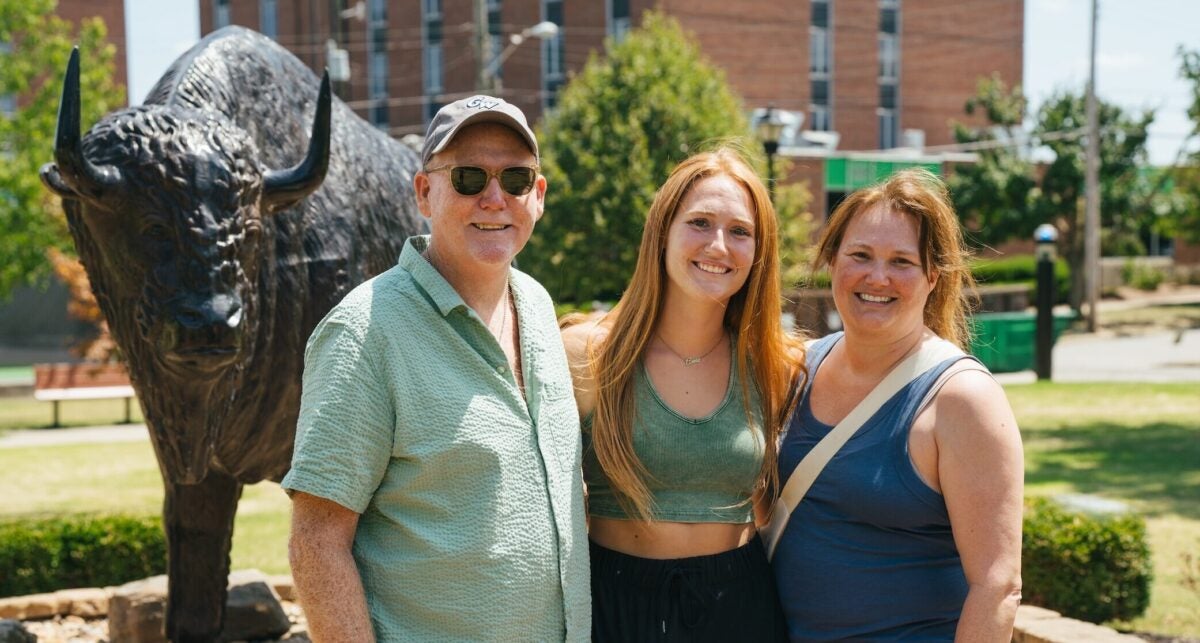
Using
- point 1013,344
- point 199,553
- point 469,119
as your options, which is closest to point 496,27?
point 1013,344

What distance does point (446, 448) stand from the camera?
2307 millimetres

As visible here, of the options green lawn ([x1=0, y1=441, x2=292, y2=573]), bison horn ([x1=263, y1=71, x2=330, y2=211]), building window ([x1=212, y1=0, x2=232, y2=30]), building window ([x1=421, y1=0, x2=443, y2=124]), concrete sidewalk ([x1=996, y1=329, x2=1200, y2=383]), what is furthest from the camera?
building window ([x1=212, y1=0, x2=232, y2=30])

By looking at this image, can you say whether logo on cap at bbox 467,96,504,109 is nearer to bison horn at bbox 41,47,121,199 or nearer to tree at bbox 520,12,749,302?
bison horn at bbox 41,47,121,199

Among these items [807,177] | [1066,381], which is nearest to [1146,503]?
[1066,381]

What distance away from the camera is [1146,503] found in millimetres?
9648

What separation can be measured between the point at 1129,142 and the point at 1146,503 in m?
28.2

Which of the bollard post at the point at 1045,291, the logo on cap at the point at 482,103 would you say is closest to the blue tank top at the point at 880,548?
the logo on cap at the point at 482,103

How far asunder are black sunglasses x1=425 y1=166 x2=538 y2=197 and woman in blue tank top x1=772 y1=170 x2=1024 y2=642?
92 cm

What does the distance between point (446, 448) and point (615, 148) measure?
894 inches

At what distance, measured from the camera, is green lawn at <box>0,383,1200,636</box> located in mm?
8171

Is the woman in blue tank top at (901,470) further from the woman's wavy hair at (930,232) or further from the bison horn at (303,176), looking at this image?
the bison horn at (303,176)

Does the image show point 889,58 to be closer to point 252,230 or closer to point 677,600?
point 252,230

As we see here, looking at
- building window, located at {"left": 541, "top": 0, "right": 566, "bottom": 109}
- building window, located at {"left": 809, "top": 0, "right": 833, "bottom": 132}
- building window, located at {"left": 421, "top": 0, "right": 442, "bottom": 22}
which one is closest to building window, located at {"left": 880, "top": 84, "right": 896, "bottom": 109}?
building window, located at {"left": 809, "top": 0, "right": 833, "bottom": 132}

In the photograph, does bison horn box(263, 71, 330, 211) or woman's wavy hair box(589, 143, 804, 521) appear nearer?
woman's wavy hair box(589, 143, 804, 521)
